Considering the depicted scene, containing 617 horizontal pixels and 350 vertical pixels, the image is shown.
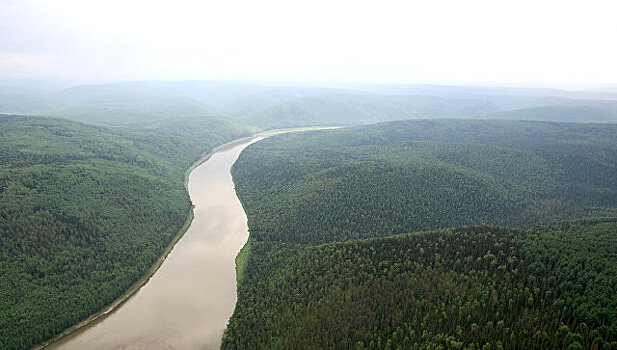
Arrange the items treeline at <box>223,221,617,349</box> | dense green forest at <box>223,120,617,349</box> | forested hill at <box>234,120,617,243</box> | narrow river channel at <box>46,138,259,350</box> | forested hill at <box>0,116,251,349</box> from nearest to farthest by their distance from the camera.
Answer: treeline at <box>223,221,617,349</box>
dense green forest at <box>223,120,617,349</box>
narrow river channel at <box>46,138,259,350</box>
forested hill at <box>0,116,251,349</box>
forested hill at <box>234,120,617,243</box>

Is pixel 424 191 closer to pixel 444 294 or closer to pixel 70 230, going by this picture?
pixel 444 294

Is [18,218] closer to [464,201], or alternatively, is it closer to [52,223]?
[52,223]

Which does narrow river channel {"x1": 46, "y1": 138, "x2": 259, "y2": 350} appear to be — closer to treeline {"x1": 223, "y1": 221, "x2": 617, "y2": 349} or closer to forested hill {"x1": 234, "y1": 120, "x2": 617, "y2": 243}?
treeline {"x1": 223, "y1": 221, "x2": 617, "y2": 349}

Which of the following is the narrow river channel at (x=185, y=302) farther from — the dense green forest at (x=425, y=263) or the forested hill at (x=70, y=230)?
the dense green forest at (x=425, y=263)

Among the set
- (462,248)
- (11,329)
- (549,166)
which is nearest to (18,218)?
(11,329)

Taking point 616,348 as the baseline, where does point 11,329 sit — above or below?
below

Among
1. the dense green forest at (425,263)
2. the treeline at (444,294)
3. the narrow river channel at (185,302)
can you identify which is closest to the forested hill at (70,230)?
the narrow river channel at (185,302)

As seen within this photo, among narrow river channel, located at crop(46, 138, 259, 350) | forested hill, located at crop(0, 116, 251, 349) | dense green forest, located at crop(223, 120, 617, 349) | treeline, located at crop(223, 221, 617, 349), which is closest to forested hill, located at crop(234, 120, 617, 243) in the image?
dense green forest, located at crop(223, 120, 617, 349)
